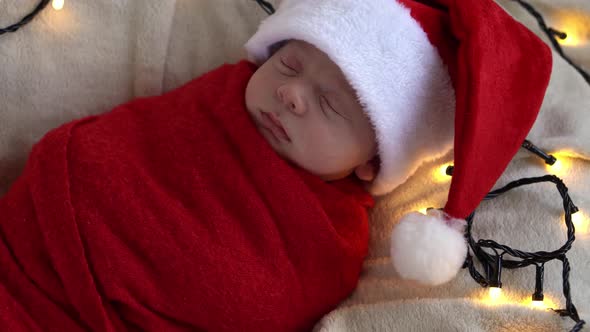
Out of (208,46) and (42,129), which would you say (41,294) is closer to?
(42,129)

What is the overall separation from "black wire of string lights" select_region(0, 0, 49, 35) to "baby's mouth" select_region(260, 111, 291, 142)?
0.41m

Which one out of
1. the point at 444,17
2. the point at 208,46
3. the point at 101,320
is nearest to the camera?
the point at 101,320

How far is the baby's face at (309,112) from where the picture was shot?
0.87 meters

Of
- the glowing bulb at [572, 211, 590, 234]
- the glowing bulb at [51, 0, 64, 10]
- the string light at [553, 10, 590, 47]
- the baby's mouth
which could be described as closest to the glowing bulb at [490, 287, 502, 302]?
the glowing bulb at [572, 211, 590, 234]

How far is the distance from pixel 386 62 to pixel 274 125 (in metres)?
0.20

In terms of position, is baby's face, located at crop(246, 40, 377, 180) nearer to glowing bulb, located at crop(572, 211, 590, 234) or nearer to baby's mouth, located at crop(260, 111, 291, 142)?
baby's mouth, located at crop(260, 111, 291, 142)

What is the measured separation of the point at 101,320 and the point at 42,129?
38 cm

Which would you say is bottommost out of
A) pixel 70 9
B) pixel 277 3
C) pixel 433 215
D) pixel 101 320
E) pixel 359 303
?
pixel 359 303

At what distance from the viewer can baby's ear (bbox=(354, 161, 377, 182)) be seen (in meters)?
0.97

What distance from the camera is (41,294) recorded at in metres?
0.81

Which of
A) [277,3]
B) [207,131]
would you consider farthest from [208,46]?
[207,131]

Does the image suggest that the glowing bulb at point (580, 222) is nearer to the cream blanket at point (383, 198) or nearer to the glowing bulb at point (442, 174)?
the cream blanket at point (383, 198)

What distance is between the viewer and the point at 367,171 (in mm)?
966

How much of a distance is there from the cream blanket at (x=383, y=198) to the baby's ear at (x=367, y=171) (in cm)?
7
